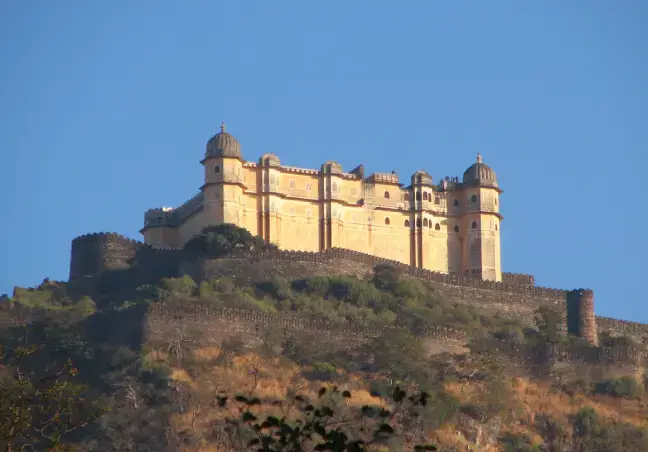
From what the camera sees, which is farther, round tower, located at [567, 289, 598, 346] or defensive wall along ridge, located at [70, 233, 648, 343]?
round tower, located at [567, 289, 598, 346]

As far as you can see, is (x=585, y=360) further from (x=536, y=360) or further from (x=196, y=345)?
(x=196, y=345)

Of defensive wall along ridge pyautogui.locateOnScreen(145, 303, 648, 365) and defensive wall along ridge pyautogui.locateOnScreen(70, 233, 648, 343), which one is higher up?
defensive wall along ridge pyautogui.locateOnScreen(70, 233, 648, 343)

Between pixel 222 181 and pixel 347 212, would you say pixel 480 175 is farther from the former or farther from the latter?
pixel 222 181

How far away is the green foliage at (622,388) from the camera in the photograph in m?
68.1

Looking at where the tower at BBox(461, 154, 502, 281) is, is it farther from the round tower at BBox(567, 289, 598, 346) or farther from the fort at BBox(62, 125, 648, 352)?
the round tower at BBox(567, 289, 598, 346)

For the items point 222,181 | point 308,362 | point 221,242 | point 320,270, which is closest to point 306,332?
point 308,362

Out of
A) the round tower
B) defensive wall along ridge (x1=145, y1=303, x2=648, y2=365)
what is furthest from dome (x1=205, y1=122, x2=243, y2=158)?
the round tower

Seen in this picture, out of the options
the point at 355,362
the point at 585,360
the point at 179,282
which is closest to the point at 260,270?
the point at 179,282

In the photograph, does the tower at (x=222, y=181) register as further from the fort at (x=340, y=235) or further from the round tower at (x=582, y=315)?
the round tower at (x=582, y=315)

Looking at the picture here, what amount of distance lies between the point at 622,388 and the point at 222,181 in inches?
750

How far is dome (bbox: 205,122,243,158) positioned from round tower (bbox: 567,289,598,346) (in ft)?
52.5

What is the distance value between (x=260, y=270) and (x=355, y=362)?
327 inches

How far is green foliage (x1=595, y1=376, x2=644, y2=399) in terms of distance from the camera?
6812 cm

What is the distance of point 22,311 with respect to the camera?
224 feet
